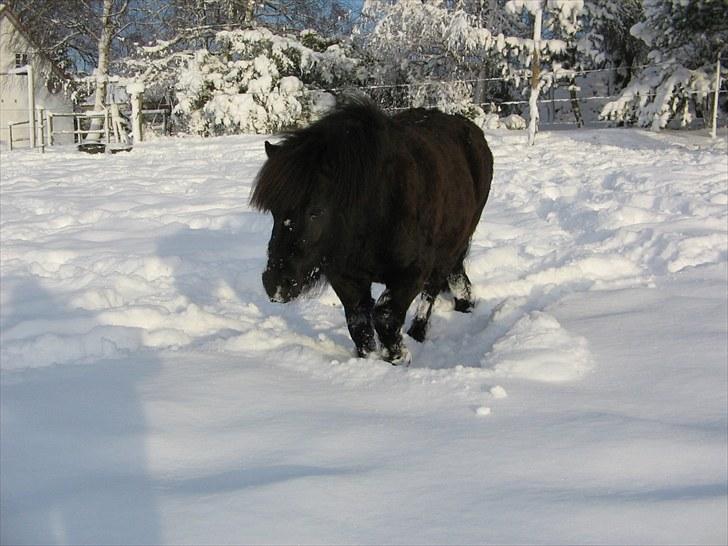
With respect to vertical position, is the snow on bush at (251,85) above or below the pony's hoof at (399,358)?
above

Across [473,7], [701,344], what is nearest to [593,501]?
[701,344]

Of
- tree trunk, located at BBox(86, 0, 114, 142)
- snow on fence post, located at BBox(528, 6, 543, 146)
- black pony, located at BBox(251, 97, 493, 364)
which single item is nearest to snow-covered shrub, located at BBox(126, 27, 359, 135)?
tree trunk, located at BBox(86, 0, 114, 142)

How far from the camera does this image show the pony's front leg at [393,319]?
3.70 metres

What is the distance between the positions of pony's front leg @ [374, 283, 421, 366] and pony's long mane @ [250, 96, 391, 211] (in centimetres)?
62

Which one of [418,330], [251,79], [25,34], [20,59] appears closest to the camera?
[418,330]

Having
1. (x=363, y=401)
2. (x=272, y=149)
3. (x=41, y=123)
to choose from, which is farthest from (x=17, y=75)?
(x=363, y=401)

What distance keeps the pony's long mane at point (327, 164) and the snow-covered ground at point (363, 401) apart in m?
0.84

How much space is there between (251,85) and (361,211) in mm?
18004

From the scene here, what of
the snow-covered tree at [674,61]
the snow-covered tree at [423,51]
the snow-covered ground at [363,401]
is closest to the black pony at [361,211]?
the snow-covered ground at [363,401]

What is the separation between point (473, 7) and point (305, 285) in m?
21.1

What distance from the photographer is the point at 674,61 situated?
1723 cm

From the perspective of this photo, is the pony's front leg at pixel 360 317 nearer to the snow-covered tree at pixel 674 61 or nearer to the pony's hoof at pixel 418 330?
the pony's hoof at pixel 418 330

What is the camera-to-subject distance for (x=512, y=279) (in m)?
5.18

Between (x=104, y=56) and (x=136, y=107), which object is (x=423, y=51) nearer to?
(x=136, y=107)
